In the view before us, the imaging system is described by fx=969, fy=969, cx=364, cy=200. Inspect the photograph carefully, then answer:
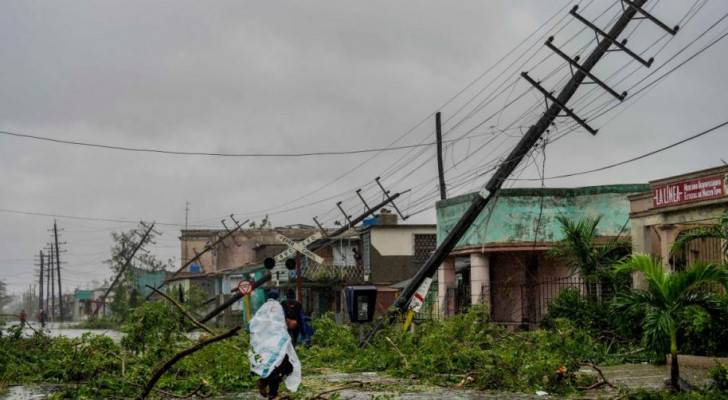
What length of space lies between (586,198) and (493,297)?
17.5 ft

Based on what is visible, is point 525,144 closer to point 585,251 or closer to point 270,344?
point 585,251

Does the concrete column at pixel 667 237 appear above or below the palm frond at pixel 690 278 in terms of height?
above

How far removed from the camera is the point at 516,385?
17016 millimetres

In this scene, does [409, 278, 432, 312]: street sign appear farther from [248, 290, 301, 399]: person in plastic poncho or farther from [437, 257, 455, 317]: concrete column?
[248, 290, 301, 399]: person in plastic poncho

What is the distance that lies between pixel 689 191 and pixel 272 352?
13394mm

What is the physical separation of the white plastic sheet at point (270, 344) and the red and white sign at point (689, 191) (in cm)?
1247

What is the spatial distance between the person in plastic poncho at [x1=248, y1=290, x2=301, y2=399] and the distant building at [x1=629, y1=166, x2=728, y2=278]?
1087 centimetres

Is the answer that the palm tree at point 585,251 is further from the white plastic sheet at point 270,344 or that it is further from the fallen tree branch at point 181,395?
the white plastic sheet at point 270,344

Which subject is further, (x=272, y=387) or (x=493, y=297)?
(x=493, y=297)

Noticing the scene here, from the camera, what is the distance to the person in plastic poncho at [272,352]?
14.2 metres

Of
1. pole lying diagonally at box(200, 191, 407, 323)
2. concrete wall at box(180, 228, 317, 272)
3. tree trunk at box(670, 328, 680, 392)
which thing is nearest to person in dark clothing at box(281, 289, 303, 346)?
tree trunk at box(670, 328, 680, 392)

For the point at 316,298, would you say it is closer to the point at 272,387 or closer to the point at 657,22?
the point at 657,22

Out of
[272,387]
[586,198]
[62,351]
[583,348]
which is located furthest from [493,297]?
[272,387]

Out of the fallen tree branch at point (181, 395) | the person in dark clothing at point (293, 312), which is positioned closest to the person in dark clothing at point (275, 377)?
the fallen tree branch at point (181, 395)
